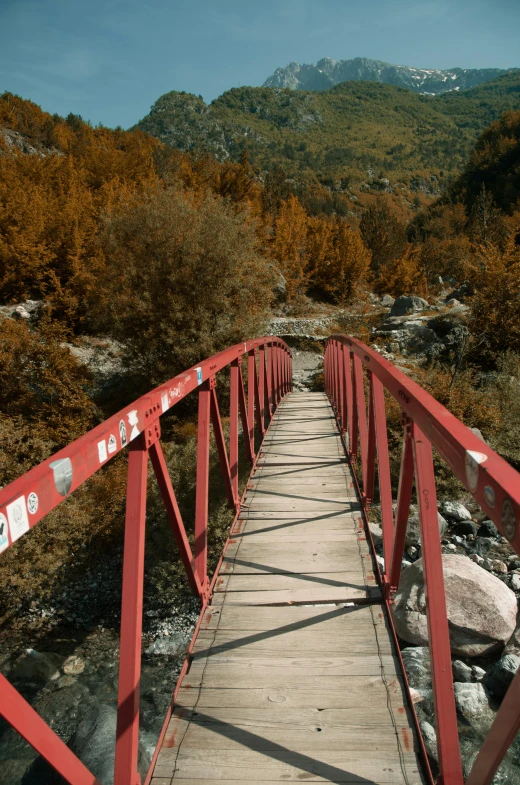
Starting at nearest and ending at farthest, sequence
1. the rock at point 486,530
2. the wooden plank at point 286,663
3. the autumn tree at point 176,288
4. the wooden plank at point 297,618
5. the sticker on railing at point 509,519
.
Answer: the sticker on railing at point 509,519
the wooden plank at point 286,663
the wooden plank at point 297,618
the rock at point 486,530
the autumn tree at point 176,288

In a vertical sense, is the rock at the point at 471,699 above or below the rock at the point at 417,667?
below

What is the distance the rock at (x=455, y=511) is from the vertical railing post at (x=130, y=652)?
609 centimetres

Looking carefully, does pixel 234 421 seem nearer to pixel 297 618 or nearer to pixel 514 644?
pixel 297 618

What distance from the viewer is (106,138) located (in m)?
54.2

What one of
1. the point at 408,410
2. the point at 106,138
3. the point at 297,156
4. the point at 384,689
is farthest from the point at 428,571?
the point at 297,156

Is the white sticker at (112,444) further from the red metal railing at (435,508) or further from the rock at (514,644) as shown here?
the rock at (514,644)

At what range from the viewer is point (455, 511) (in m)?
6.63

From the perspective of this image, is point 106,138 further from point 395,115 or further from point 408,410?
point 395,115

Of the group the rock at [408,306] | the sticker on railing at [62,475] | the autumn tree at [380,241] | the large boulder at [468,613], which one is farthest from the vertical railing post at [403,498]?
the autumn tree at [380,241]

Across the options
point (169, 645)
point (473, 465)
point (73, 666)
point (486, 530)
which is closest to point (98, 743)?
point (169, 645)

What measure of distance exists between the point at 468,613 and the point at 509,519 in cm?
396

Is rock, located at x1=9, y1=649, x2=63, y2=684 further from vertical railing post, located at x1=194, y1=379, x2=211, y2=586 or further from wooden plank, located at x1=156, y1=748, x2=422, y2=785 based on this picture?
wooden plank, located at x1=156, y1=748, x2=422, y2=785

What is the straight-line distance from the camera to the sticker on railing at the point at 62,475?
0.99 metres

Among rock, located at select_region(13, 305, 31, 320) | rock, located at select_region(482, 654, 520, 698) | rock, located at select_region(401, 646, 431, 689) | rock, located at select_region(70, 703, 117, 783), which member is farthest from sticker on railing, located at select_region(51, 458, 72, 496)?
rock, located at select_region(13, 305, 31, 320)
